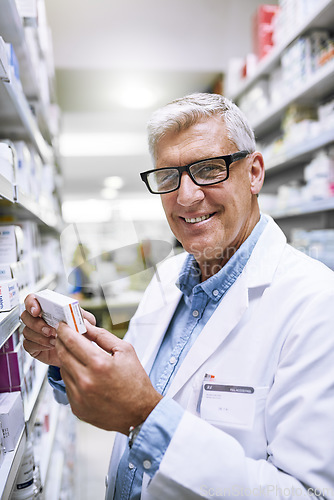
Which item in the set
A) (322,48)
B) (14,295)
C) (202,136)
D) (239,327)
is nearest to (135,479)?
(239,327)

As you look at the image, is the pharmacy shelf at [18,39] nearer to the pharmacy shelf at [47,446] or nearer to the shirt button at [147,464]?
the shirt button at [147,464]

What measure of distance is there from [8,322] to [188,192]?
650 mm

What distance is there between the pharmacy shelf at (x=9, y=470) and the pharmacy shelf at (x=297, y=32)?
2.68 metres

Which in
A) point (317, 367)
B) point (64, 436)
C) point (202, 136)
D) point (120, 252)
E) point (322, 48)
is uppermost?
point (322, 48)

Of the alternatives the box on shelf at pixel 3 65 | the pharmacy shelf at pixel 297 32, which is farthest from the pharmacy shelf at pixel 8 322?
the pharmacy shelf at pixel 297 32

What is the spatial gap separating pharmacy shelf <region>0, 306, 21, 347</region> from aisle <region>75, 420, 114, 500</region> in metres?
1.09

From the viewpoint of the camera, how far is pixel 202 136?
3.61 feet

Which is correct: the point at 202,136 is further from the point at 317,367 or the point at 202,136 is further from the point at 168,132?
the point at 317,367

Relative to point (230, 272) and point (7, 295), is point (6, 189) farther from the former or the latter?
point (230, 272)

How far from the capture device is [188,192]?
44.6 inches

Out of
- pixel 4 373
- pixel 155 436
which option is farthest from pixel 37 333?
pixel 155 436

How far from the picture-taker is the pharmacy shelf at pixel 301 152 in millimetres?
2109

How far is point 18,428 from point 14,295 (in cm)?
40

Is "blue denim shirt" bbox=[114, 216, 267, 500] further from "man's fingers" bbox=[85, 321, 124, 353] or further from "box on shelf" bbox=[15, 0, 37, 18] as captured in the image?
"box on shelf" bbox=[15, 0, 37, 18]
